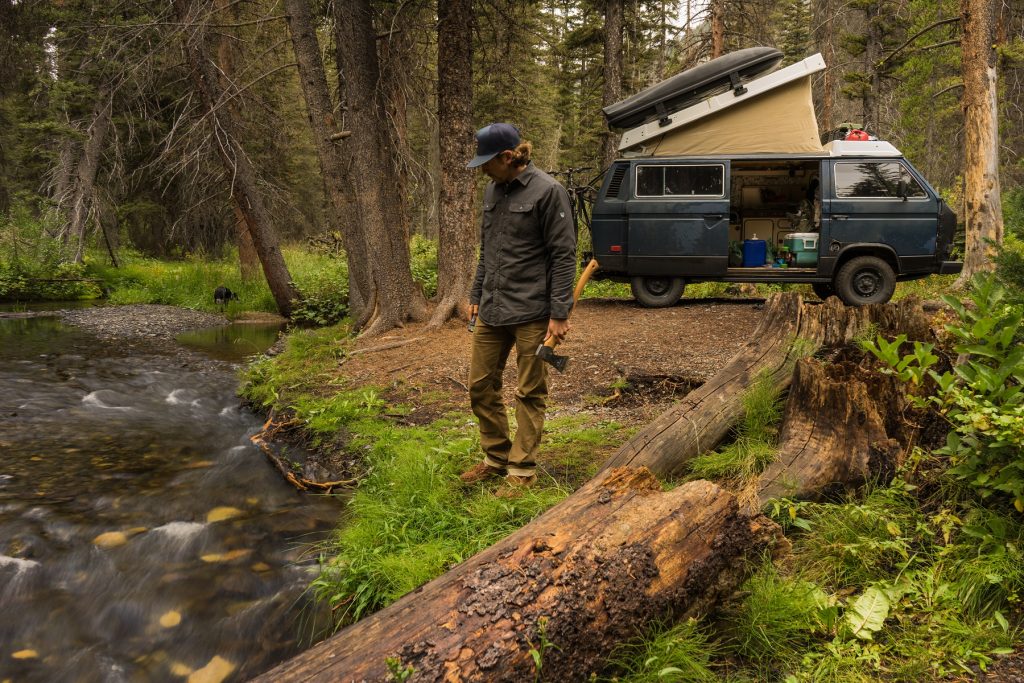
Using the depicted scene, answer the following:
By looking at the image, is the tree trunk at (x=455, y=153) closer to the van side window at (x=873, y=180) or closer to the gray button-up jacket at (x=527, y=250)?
the gray button-up jacket at (x=527, y=250)

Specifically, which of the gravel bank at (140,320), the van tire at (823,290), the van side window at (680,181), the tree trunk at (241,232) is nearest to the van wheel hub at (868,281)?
the van tire at (823,290)

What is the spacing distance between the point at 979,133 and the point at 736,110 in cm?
417

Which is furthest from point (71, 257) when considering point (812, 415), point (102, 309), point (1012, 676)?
point (1012, 676)

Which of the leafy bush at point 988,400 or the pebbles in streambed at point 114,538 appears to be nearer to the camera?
the leafy bush at point 988,400

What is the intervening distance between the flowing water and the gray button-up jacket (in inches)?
82.2

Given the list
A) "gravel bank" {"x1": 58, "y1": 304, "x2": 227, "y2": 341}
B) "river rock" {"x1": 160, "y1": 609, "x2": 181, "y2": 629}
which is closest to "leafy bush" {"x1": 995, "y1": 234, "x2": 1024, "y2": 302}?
"river rock" {"x1": 160, "y1": 609, "x2": 181, "y2": 629}

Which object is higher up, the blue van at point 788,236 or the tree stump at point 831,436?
the blue van at point 788,236

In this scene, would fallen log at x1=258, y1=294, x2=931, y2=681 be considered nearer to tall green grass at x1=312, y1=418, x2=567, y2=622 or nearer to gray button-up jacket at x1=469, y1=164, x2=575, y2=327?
tall green grass at x1=312, y1=418, x2=567, y2=622

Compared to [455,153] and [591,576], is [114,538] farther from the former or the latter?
[455,153]

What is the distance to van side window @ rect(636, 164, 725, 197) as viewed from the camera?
9.54 m

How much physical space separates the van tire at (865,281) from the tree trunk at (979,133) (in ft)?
5.55

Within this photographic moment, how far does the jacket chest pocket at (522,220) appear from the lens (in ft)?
12.6

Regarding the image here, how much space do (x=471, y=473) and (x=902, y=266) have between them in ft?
26.3

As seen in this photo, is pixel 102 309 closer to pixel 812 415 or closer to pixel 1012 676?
pixel 812 415
